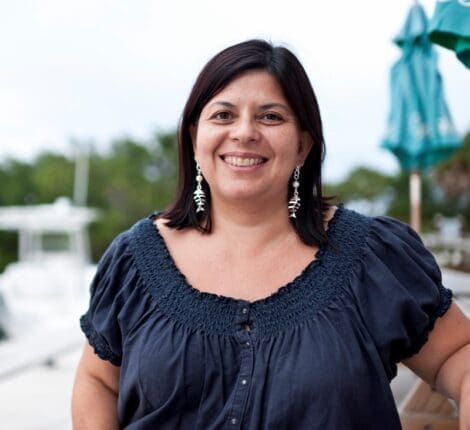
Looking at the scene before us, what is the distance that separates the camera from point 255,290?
1690 millimetres

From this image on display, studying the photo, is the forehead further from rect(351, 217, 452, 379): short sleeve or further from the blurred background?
rect(351, 217, 452, 379): short sleeve

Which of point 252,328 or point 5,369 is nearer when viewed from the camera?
point 252,328

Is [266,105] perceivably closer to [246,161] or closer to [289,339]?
[246,161]

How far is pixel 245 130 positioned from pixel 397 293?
0.51 m

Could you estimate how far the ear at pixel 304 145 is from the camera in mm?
1724

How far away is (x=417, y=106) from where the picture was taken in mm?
5930

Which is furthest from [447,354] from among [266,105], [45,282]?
[45,282]

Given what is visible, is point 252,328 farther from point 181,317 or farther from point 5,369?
point 5,369

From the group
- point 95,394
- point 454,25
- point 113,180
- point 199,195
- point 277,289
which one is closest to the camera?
point 277,289

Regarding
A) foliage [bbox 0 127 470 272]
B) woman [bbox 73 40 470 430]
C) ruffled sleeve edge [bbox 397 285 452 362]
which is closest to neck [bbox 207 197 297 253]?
woman [bbox 73 40 470 430]

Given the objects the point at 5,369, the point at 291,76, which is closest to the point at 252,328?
the point at 291,76

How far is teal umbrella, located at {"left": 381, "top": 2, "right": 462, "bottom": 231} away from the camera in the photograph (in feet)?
19.0

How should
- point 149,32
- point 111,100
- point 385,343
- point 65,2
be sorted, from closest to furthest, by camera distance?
point 385,343
point 65,2
point 149,32
point 111,100

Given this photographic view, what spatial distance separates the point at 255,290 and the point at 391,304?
0.33 metres
